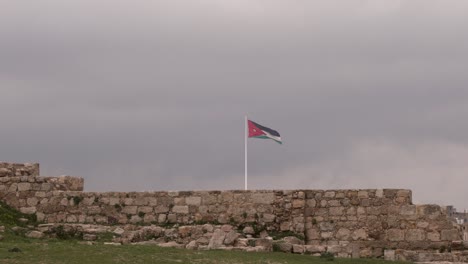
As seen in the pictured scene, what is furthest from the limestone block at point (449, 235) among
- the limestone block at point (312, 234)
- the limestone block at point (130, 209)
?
the limestone block at point (130, 209)

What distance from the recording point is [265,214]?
2548cm

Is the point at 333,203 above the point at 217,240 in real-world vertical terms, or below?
above

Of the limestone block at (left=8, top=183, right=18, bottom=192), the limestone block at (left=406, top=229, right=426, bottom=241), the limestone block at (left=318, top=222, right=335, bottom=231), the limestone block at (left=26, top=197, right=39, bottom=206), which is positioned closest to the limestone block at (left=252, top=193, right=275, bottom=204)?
the limestone block at (left=318, top=222, right=335, bottom=231)

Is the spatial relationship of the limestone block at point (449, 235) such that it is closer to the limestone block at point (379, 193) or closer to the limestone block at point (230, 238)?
the limestone block at point (379, 193)

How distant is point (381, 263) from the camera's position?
67.7 ft

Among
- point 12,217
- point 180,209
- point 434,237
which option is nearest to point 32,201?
point 12,217

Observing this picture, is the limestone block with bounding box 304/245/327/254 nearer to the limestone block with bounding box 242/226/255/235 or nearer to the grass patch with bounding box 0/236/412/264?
the grass patch with bounding box 0/236/412/264

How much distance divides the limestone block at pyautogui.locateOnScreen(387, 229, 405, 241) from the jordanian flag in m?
5.29

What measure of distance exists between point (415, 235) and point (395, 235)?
58cm

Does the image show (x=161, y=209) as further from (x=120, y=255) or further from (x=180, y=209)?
(x=120, y=255)

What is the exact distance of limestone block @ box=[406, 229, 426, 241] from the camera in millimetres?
24578

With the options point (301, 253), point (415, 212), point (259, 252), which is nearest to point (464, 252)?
point (415, 212)

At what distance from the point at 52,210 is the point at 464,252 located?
12.6m

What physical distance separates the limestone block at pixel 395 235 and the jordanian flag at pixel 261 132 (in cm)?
529
